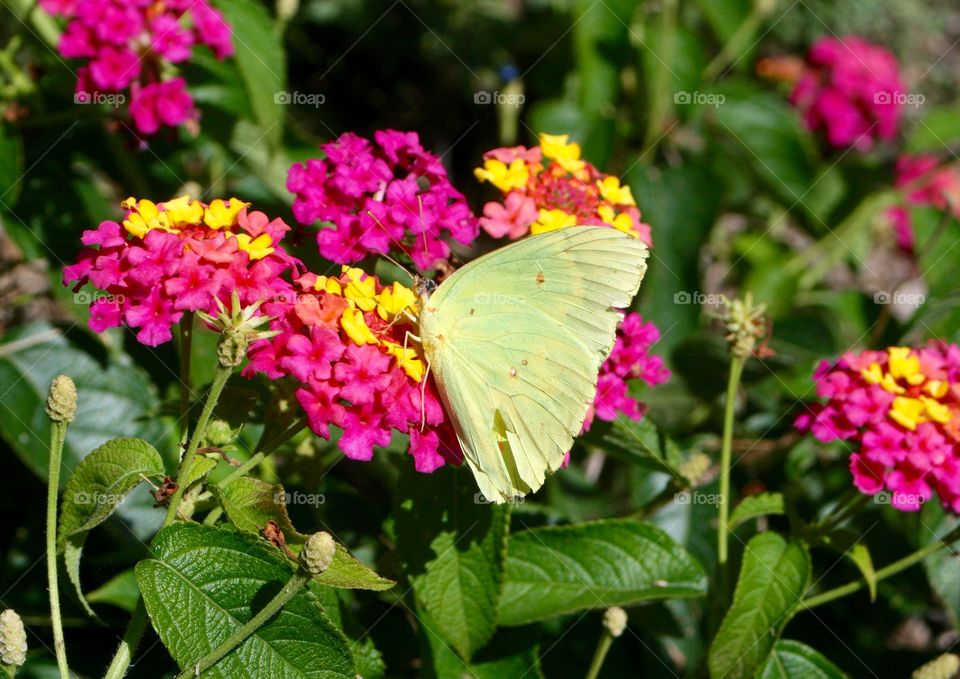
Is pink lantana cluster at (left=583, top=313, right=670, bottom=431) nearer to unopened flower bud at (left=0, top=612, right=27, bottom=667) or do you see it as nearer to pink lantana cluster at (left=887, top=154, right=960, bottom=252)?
unopened flower bud at (left=0, top=612, right=27, bottom=667)

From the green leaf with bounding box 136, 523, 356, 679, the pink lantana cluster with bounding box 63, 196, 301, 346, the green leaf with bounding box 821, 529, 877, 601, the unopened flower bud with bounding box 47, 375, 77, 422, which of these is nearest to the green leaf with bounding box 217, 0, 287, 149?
the pink lantana cluster with bounding box 63, 196, 301, 346

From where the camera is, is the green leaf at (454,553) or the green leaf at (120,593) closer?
the green leaf at (454,553)

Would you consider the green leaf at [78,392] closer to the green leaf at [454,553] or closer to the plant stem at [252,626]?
the green leaf at [454,553]

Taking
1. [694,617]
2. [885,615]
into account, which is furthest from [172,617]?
[885,615]

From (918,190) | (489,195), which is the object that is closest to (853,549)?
(489,195)

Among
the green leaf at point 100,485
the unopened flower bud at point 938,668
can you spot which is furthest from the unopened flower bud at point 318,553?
the unopened flower bud at point 938,668

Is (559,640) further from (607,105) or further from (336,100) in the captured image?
(336,100)
